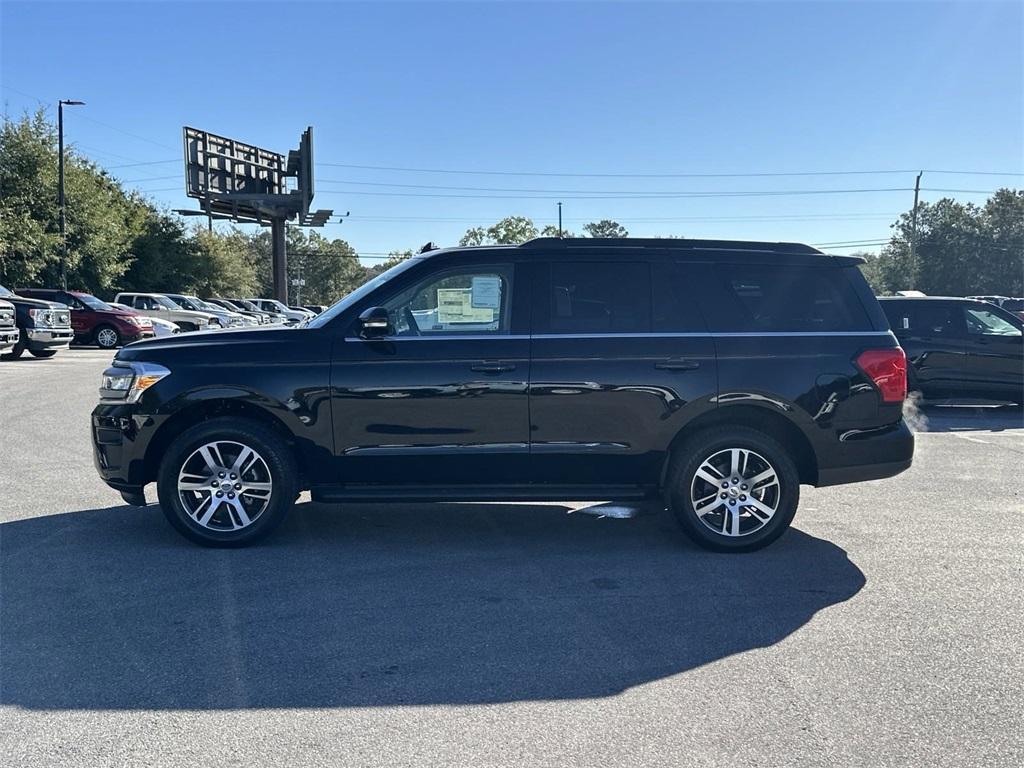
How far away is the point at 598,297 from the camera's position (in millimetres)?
5539

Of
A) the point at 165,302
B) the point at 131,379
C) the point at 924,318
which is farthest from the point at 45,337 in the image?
the point at 924,318

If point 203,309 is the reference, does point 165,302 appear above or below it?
above

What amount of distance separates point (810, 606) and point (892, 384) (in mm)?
1772

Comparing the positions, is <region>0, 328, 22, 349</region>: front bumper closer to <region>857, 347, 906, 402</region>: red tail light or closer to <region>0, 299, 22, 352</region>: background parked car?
<region>0, 299, 22, 352</region>: background parked car

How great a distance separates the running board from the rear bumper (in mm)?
1438

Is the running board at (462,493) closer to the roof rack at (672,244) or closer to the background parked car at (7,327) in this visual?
the roof rack at (672,244)

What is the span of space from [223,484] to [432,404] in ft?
4.75

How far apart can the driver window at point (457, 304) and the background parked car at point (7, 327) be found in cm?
1541

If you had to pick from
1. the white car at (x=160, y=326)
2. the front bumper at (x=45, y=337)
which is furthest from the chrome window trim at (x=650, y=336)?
the white car at (x=160, y=326)

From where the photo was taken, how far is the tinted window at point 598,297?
5.47 metres

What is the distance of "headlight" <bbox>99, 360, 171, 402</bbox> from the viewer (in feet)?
17.6

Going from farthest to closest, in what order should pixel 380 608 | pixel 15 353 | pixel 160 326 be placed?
1. pixel 160 326
2. pixel 15 353
3. pixel 380 608

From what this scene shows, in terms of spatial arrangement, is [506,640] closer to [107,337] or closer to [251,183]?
[107,337]

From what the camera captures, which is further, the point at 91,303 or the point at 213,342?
the point at 91,303
